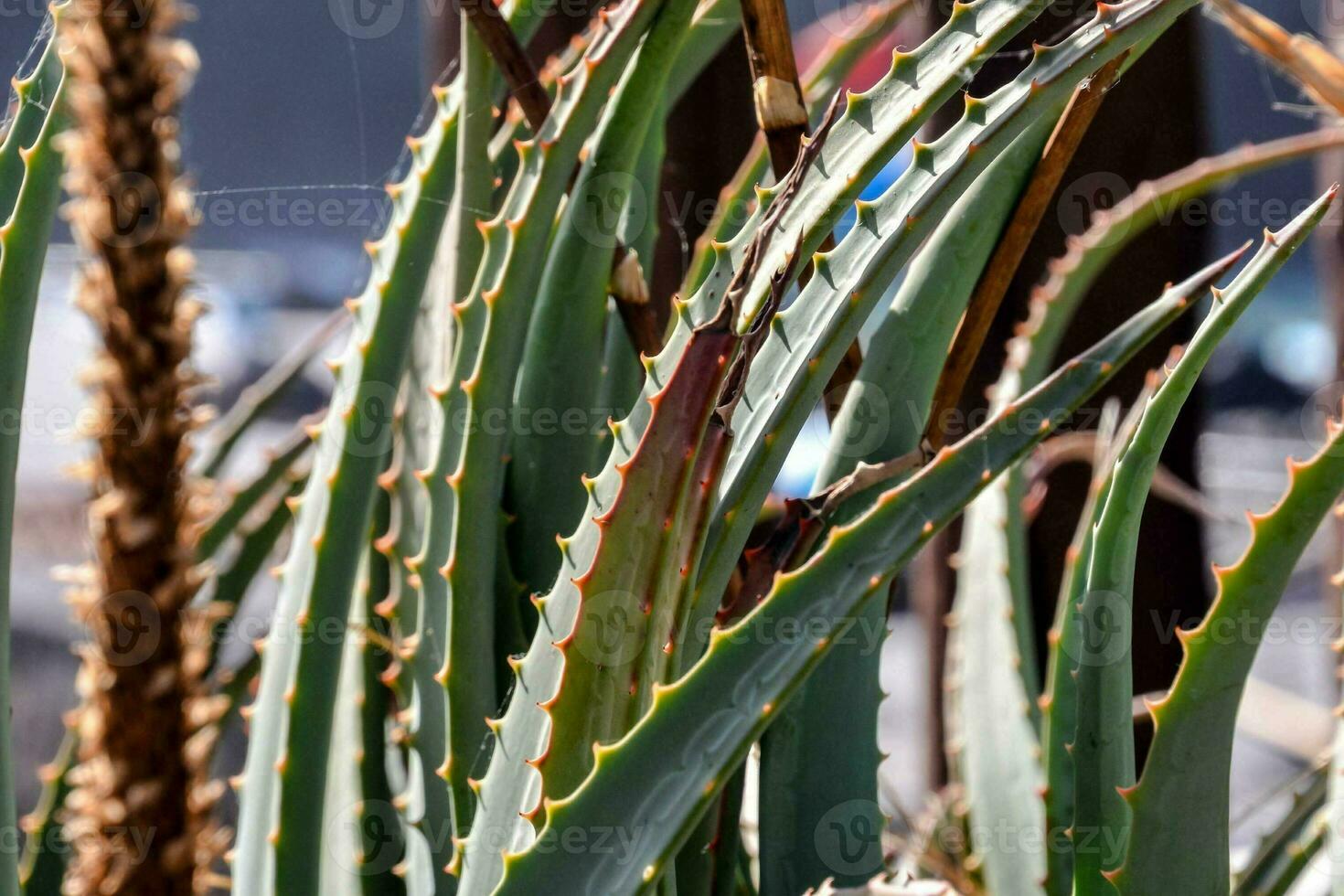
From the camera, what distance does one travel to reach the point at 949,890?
378mm

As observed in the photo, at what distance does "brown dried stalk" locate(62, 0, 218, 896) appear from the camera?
0.44 metres

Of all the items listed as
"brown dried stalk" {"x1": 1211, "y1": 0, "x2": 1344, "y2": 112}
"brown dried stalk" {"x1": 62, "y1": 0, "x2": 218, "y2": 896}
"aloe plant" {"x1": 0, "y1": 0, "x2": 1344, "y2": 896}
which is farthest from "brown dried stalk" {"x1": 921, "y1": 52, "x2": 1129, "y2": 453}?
"brown dried stalk" {"x1": 62, "y1": 0, "x2": 218, "y2": 896}

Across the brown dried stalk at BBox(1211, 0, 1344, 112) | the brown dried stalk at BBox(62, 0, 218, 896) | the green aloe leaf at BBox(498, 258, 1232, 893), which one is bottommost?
the green aloe leaf at BBox(498, 258, 1232, 893)

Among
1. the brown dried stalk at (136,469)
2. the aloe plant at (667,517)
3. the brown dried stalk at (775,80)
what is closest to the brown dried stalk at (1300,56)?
the aloe plant at (667,517)

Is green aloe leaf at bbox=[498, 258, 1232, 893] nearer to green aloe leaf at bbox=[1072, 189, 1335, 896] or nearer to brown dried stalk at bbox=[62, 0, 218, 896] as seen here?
green aloe leaf at bbox=[1072, 189, 1335, 896]

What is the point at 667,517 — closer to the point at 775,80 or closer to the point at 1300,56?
the point at 775,80

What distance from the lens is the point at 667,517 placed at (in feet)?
1.00

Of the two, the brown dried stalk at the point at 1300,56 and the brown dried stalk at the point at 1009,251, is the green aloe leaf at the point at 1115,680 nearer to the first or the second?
the brown dried stalk at the point at 1009,251

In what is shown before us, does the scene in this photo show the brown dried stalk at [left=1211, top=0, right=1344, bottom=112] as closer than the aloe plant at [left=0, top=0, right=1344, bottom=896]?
No

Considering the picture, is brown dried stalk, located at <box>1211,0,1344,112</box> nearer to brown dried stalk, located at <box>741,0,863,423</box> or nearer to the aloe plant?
the aloe plant

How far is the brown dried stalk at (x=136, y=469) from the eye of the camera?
437 millimetres

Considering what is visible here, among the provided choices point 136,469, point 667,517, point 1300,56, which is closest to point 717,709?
point 667,517

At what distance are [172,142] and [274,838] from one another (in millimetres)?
271

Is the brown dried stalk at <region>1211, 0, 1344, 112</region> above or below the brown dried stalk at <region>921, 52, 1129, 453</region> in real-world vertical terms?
above
